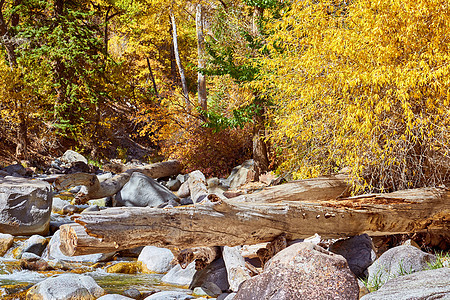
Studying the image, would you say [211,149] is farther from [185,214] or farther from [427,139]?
[185,214]

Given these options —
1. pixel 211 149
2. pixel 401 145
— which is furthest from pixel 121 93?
pixel 401 145

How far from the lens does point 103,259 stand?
20.8ft

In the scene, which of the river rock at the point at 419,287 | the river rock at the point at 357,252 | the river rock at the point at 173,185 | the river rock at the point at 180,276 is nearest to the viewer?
the river rock at the point at 419,287

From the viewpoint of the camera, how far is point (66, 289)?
4.44 m

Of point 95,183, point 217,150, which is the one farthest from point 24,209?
point 217,150

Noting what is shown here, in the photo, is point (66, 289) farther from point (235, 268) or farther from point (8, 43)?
point (8, 43)

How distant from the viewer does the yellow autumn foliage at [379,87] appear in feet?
17.3

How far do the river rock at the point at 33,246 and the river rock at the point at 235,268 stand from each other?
327cm

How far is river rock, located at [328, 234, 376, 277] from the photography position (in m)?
4.88

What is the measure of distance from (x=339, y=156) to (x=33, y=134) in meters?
13.0

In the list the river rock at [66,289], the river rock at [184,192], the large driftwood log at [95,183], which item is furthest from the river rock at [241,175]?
the river rock at [66,289]

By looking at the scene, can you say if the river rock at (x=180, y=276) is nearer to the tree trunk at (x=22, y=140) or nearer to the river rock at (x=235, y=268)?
the river rock at (x=235, y=268)

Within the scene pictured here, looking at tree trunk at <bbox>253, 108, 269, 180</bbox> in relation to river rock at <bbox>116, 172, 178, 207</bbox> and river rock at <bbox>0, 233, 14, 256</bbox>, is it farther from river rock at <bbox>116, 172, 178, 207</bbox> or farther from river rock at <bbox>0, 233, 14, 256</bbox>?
river rock at <bbox>0, 233, 14, 256</bbox>

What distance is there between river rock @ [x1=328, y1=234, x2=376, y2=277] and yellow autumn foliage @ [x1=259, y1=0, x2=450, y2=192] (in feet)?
2.88
